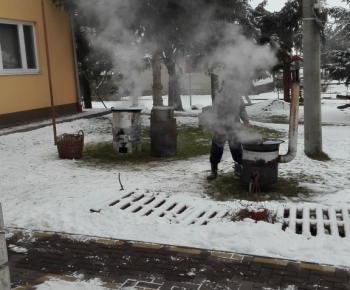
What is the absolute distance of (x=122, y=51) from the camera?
1380cm

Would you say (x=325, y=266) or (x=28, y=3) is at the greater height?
(x=28, y=3)

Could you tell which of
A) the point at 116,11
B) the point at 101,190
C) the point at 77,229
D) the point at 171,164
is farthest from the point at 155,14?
the point at 77,229

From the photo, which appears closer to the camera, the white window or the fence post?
the fence post

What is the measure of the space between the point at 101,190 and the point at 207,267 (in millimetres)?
2467

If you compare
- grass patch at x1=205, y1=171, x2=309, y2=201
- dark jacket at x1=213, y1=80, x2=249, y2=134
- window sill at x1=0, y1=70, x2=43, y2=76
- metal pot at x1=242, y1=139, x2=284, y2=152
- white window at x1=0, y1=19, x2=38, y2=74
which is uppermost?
white window at x1=0, y1=19, x2=38, y2=74

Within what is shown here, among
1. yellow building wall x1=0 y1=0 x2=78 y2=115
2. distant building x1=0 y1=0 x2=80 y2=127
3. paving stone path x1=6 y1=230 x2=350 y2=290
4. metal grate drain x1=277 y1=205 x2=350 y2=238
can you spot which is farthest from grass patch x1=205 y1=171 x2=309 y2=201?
yellow building wall x1=0 y1=0 x2=78 y2=115

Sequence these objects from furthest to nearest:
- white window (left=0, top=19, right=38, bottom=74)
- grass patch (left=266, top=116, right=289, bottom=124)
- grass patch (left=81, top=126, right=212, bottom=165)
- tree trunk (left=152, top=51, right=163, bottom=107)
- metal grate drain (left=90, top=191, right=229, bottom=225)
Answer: grass patch (left=266, top=116, right=289, bottom=124)
tree trunk (left=152, top=51, right=163, bottom=107)
white window (left=0, top=19, right=38, bottom=74)
grass patch (left=81, top=126, right=212, bottom=165)
metal grate drain (left=90, top=191, right=229, bottom=225)

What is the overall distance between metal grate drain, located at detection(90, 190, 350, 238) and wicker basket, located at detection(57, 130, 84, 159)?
2.33 meters

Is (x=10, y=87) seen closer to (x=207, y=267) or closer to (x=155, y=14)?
(x=155, y=14)

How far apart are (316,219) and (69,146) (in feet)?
15.0

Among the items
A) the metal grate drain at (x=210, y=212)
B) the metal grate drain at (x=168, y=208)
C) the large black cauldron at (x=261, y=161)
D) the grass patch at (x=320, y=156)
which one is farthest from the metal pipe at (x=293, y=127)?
the grass patch at (x=320, y=156)

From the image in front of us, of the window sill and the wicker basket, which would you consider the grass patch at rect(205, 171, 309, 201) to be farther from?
the window sill

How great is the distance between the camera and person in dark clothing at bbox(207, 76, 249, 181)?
6109mm

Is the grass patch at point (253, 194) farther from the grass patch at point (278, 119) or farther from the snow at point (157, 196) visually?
the grass patch at point (278, 119)
